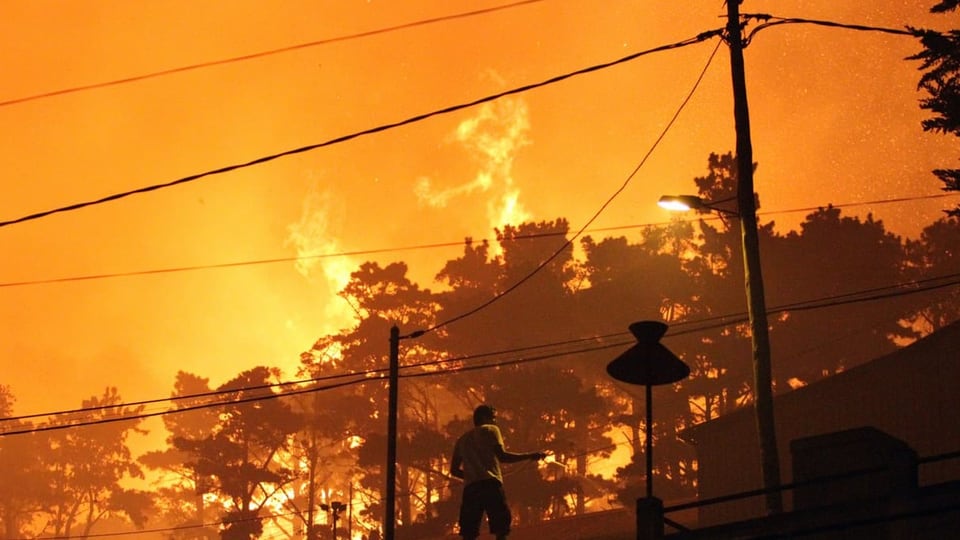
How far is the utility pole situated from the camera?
1369 centimetres

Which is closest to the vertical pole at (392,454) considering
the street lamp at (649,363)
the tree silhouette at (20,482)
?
the street lamp at (649,363)

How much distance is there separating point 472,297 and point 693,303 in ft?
38.1

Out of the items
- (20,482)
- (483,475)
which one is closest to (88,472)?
(20,482)

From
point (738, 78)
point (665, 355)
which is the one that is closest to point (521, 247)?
point (738, 78)

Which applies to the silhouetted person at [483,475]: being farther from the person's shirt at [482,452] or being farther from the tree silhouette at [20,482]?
the tree silhouette at [20,482]

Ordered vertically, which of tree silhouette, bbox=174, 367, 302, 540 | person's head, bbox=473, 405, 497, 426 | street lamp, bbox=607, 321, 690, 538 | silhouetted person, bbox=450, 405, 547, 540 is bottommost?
silhouetted person, bbox=450, 405, 547, 540

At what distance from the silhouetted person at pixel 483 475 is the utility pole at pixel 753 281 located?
3.52 meters

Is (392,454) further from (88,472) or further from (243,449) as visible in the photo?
(88,472)

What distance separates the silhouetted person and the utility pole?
3523 mm

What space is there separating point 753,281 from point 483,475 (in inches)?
198

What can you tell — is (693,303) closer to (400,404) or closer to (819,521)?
(400,404)

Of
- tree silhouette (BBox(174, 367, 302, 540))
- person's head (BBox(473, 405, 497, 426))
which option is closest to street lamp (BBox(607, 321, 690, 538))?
person's head (BBox(473, 405, 497, 426))

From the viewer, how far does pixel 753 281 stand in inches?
582

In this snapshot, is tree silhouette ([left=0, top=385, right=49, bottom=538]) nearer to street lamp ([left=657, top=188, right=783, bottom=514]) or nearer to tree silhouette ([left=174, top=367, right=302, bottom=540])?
tree silhouette ([left=174, top=367, right=302, bottom=540])
